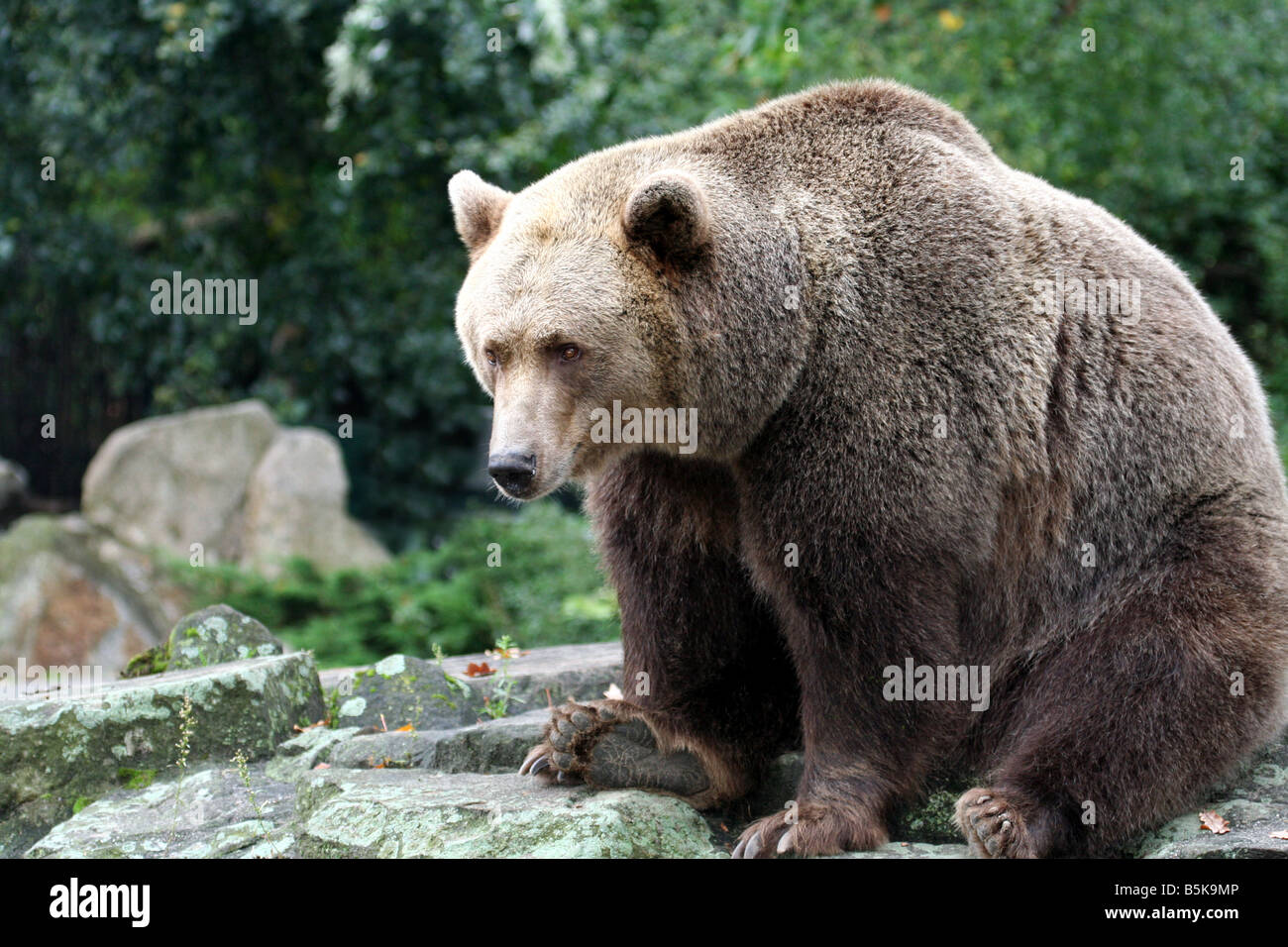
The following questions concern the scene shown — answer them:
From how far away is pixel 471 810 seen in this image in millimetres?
4613

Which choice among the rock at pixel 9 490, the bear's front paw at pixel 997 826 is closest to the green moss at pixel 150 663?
the bear's front paw at pixel 997 826

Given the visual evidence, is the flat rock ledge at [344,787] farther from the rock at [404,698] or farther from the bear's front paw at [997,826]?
the bear's front paw at [997,826]

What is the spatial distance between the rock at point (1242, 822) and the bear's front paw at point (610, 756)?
1.71 metres

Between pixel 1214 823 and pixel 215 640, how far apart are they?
184 inches

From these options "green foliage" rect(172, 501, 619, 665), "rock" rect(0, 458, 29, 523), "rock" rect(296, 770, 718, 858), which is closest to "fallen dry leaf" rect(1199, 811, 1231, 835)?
"rock" rect(296, 770, 718, 858)

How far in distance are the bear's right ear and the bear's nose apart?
1.15 m

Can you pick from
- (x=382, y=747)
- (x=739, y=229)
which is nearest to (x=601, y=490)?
(x=739, y=229)

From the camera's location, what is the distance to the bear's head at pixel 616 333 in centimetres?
456

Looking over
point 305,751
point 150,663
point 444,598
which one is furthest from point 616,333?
point 444,598

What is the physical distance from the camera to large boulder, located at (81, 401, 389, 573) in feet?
42.9

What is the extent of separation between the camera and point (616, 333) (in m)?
4.62

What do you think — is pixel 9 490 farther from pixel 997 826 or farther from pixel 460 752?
pixel 997 826

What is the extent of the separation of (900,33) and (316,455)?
840cm

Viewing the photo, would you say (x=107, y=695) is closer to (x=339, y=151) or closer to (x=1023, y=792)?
(x=1023, y=792)
